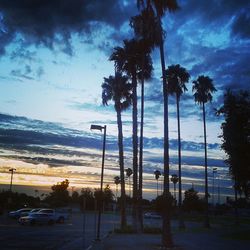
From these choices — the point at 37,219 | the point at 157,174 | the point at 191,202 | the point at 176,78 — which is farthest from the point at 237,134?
the point at 191,202

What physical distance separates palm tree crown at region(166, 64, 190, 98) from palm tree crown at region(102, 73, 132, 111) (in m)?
7.81

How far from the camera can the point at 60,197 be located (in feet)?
529

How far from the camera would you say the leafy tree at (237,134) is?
101 ft

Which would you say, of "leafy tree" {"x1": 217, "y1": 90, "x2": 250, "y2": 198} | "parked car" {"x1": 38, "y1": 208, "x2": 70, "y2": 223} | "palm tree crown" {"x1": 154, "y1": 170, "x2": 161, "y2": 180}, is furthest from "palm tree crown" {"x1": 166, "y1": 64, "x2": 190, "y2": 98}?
"palm tree crown" {"x1": 154, "y1": 170, "x2": 161, "y2": 180}

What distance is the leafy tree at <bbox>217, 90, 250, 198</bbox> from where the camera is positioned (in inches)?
1209

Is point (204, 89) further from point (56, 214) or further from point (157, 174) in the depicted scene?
point (157, 174)

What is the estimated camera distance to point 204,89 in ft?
178

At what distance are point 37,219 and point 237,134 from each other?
25389mm

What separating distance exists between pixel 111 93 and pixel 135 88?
4.62m

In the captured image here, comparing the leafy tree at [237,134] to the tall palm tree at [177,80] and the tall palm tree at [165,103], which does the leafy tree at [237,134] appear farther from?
the tall palm tree at [177,80]

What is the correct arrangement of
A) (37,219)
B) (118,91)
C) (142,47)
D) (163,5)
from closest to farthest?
(163,5) < (142,47) < (118,91) < (37,219)

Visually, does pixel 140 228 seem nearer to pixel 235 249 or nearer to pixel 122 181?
pixel 122 181

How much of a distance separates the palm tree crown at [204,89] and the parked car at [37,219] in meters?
23.0

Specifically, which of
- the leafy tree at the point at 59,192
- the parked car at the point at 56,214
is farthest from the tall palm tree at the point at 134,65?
the leafy tree at the point at 59,192
